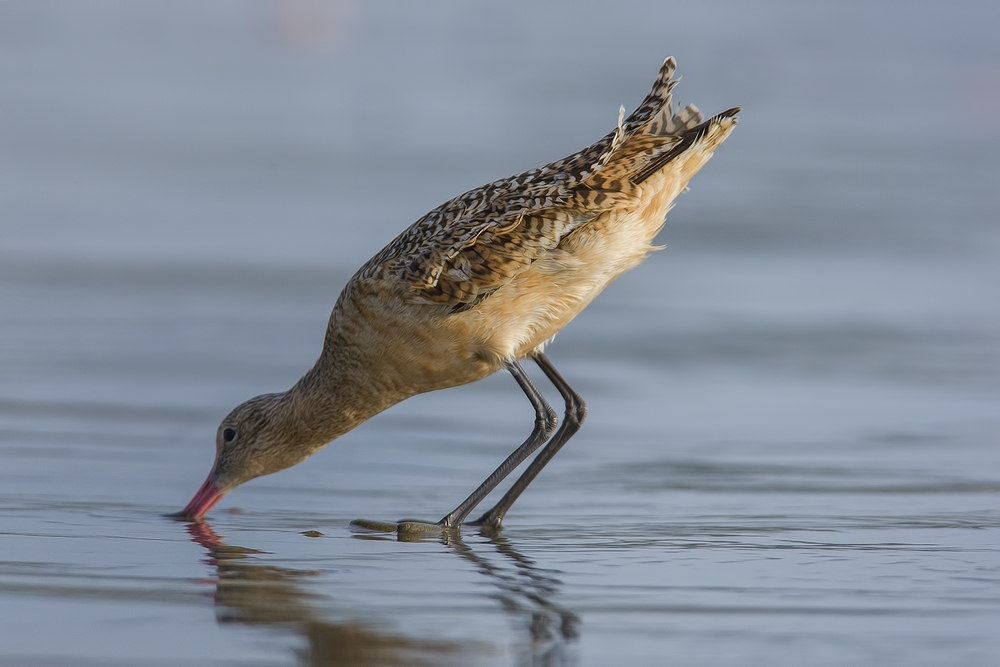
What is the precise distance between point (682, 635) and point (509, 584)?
0.70 metres

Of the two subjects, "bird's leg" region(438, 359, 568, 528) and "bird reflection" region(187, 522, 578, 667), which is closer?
"bird reflection" region(187, 522, 578, 667)

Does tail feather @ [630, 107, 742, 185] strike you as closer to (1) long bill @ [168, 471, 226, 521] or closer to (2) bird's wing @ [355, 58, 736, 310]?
(2) bird's wing @ [355, 58, 736, 310]

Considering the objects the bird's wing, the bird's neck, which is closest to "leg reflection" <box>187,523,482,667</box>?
the bird's neck

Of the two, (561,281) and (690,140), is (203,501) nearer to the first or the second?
(561,281)

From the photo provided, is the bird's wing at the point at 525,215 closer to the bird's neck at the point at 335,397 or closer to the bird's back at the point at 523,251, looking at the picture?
the bird's back at the point at 523,251

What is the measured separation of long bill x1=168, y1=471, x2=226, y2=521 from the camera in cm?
537

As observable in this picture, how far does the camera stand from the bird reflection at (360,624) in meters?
3.61

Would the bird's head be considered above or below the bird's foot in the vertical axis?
above

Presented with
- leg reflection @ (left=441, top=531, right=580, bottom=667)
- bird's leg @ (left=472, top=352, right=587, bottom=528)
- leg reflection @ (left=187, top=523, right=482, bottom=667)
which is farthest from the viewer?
bird's leg @ (left=472, top=352, right=587, bottom=528)

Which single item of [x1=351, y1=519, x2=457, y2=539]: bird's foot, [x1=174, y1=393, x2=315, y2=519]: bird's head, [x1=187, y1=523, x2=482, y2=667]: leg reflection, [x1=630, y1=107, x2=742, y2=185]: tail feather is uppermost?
[x1=630, y1=107, x2=742, y2=185]: tail feather

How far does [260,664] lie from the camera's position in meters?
3.53

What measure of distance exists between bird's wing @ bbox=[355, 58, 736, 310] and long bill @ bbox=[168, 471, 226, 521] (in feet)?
3.59

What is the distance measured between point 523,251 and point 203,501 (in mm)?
1588

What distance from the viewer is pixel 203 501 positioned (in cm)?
549
